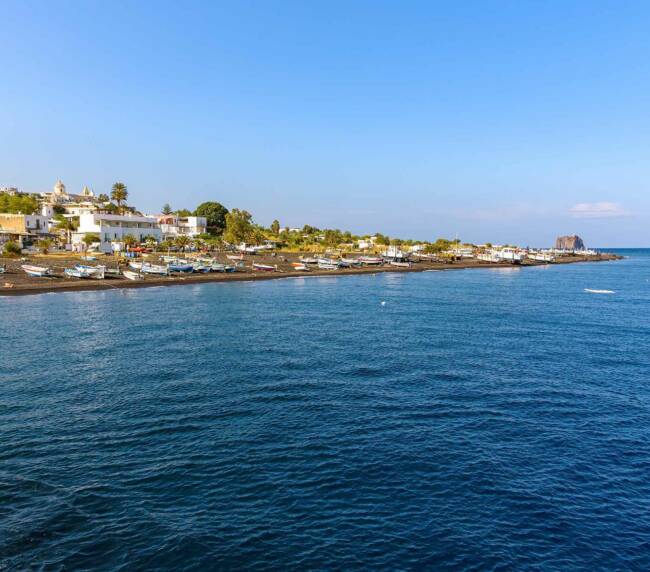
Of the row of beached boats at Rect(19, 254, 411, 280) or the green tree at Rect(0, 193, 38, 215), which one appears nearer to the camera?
the row of beached boats at Rect(19, 254, 411, 280)

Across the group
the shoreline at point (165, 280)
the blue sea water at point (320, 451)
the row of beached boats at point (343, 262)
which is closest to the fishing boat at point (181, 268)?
the shoreline at point (165, 280)

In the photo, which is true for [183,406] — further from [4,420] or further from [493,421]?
[493,421]

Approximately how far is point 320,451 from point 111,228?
126 meters

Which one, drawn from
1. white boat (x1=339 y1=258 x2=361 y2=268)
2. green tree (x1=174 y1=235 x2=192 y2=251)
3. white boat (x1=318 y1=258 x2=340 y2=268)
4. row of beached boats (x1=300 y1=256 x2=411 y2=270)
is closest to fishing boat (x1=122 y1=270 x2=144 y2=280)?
green tree (x1=174 y1=235 x2=192 y2=251)

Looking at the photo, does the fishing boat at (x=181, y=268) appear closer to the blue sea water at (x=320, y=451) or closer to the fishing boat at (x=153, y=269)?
the fishing boat at (x=153, y=269)

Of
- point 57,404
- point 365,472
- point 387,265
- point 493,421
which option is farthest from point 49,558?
point 387,265

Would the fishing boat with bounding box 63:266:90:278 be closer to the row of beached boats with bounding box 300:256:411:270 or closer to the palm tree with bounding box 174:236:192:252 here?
the palm tree with bounding box 174:236:192:252

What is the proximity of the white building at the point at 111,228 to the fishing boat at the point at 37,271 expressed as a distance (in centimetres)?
3674

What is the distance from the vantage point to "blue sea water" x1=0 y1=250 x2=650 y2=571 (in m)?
16.2

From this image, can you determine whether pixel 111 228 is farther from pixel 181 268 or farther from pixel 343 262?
pixel 343 262

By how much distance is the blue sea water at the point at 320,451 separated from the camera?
53.3ft

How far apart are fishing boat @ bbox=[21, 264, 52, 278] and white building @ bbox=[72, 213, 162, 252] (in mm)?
36744

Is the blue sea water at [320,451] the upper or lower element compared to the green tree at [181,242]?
lower

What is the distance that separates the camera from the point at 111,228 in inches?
5162
